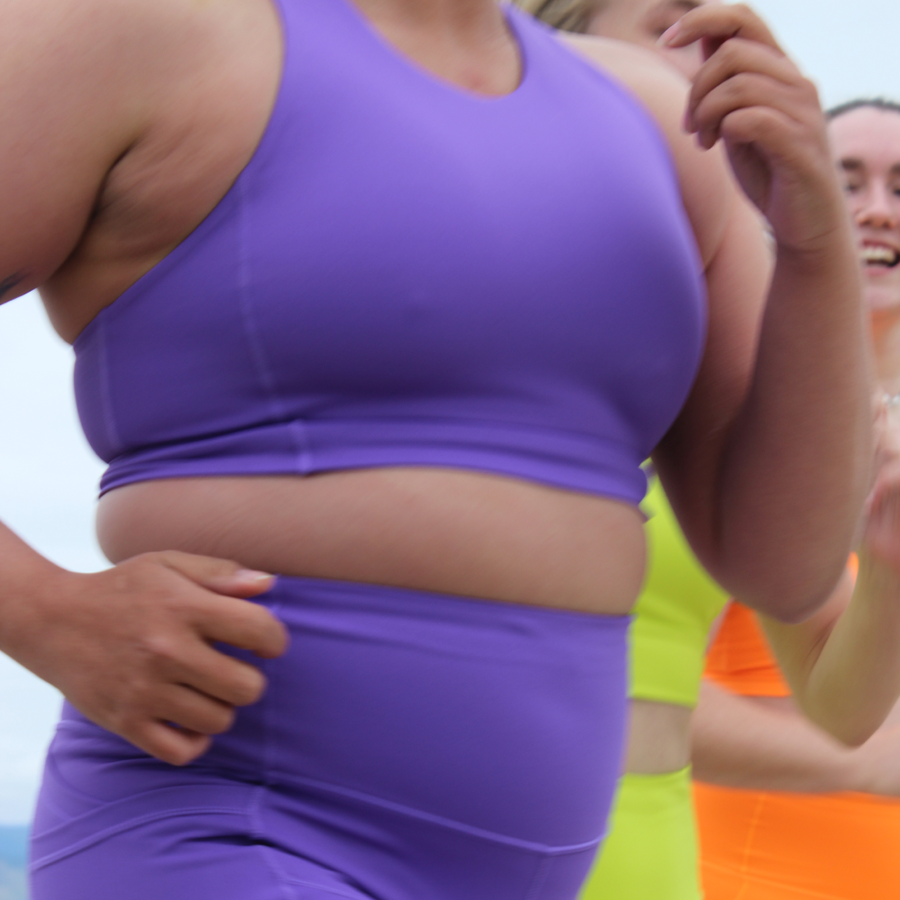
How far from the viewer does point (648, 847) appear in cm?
123

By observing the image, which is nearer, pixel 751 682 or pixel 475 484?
pixel 475 484

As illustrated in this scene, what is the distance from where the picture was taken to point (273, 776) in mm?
639

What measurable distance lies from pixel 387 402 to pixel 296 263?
0.09 meters

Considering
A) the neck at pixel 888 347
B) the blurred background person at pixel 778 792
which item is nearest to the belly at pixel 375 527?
the blurred background person at pixel 778 792

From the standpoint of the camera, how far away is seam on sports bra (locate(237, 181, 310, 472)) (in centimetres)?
64

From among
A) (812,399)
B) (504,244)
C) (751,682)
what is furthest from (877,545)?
(504,244)

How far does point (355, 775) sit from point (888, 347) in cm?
184

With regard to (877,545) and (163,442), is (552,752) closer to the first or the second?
(163,442)

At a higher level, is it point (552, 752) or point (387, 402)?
point (387, 402)

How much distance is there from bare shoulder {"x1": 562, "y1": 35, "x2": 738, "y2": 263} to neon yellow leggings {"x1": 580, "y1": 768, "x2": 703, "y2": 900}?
0.58 m

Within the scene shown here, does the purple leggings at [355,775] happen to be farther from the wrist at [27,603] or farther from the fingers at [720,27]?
the fingers at [720,27]

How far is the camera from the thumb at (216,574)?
23.9 inches

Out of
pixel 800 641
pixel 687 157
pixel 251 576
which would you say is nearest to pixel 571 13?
pixel 687 157

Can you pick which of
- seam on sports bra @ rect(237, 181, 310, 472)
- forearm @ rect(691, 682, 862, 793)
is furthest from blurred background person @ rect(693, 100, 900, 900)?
seam on sports bra @ rect(237, 181, 310, 472)
